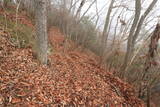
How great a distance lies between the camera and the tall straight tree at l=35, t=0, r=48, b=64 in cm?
294

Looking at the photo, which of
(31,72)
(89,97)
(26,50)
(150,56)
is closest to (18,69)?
(31,72)

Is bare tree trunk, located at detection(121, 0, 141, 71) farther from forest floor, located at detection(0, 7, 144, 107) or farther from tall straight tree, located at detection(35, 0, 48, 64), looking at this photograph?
tall straight tree, located at detection(35, 0, 48, 64)

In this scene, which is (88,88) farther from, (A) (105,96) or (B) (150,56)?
(B) (150,56)

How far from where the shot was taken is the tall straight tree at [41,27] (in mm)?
2944

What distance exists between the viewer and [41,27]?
3.08 metres

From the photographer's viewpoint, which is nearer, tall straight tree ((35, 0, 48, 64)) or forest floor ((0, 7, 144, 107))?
forest floor ((0, 7, 144, 107))

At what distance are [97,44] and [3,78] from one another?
334 inches

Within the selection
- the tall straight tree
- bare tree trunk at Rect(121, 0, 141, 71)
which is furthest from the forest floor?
bare tree trunk at Rect(121, 0, 141, 71)

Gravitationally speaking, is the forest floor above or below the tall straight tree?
below

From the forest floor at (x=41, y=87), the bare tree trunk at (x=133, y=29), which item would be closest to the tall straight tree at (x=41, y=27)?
the forest floor at (x=41, y=87)

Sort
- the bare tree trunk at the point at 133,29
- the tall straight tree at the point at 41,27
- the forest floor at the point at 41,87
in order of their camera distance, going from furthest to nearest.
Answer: the bare tree trunk at the point at 133,29, the tall straight tree at the point at 41,27, the forest floor at the point at 41,87

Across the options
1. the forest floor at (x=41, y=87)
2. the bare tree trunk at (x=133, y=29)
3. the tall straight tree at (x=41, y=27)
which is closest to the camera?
the forest floor at (x=41, y=87)

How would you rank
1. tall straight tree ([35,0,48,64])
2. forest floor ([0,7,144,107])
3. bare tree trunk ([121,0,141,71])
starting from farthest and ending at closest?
bare tree trunk ([121,0,141,71]), tall straight tree ([35,0,48,64]), forest floor ([0,7,144,107])

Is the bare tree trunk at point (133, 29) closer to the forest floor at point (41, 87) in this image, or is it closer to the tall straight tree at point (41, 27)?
the forest floor at point (41, 87)
